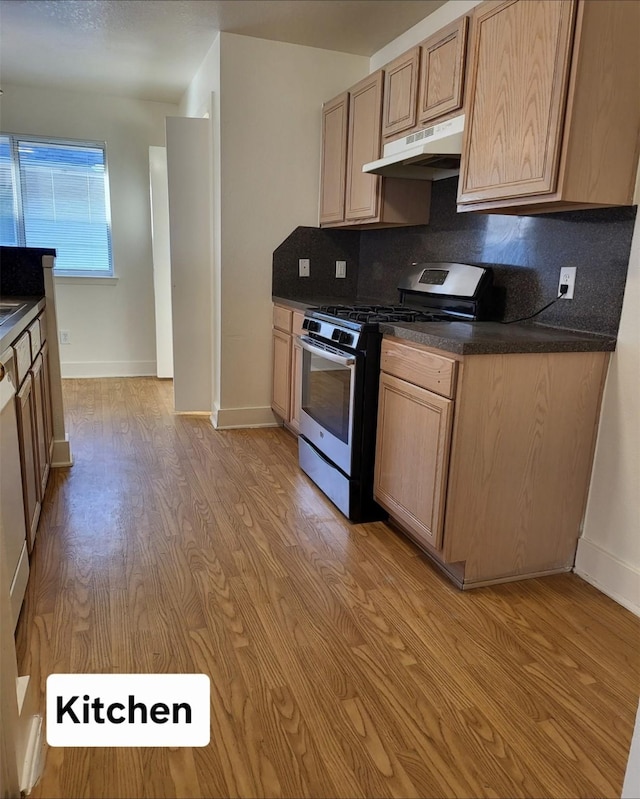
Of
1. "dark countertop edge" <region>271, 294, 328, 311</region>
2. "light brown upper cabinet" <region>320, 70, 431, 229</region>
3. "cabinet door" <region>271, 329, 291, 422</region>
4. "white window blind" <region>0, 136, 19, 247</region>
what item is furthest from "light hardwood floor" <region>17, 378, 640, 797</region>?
"white window blind" <region>0, 136, 19, 247</region>

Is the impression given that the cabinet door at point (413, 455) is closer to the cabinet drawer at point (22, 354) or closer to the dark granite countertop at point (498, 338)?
the dark granite countertop at point (498, 338)

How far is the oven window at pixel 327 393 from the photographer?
2346mm

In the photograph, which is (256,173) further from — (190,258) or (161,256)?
(161,256)

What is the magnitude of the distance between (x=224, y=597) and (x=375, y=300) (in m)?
2.10

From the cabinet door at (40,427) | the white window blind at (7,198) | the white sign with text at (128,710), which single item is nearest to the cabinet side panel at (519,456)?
the white sign with text at (128,710)

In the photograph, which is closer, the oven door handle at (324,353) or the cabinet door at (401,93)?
the oven door handle at (324,353)

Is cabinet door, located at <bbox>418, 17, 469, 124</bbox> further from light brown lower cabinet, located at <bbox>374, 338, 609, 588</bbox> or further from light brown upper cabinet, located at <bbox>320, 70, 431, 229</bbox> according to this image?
light brown lower cabinet, located at <bbox>374, 338, 609, 588</bbox>

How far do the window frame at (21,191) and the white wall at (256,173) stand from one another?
146cm

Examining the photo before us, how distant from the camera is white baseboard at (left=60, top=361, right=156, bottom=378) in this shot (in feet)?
15.9

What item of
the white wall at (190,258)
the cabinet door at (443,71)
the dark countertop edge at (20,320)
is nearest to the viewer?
the dark countertop edge at (20,320)

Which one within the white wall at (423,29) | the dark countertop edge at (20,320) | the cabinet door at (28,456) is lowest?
the cabinet door at (28,456)

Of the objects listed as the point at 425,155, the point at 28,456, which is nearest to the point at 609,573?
the point at 425,155

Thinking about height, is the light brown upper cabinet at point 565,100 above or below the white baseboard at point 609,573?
above

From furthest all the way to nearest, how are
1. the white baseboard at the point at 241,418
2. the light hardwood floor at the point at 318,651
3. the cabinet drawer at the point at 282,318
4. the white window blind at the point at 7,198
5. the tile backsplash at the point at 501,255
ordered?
the white window blind at the point at 7,198, the white baseboard at the point at 241,418, the cabinet drawer at the point at 282,318, the tile backsplash at the point at 501,255, the light hardwood floor at the point at 318,651
